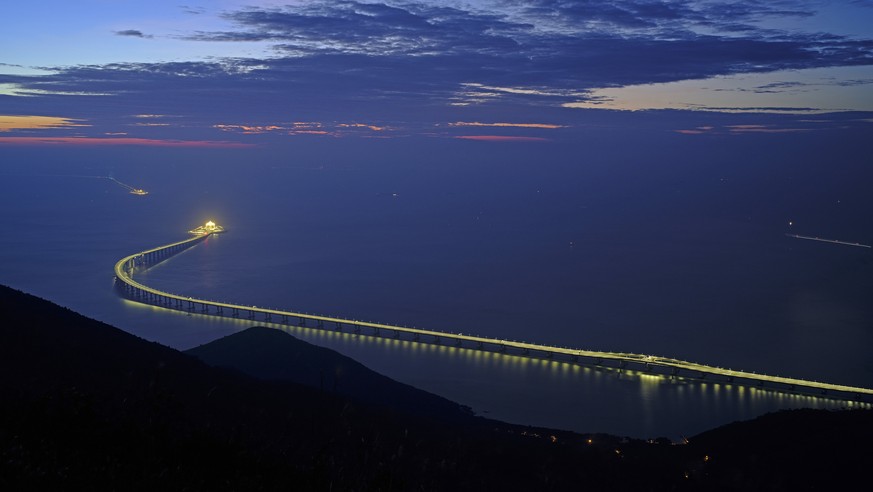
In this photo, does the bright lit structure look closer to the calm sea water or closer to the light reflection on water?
the calm sea water

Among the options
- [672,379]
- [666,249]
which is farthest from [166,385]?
[666,249]

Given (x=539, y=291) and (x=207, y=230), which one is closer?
(x=539, y=291)

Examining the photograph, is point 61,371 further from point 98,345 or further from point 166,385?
point 98,345

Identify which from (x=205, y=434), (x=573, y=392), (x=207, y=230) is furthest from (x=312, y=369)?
(x=207, y=230)

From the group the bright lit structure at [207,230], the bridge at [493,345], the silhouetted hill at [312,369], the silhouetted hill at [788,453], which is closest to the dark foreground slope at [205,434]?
the silhouetted hill at [788,453]

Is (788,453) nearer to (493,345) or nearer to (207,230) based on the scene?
(493,345)

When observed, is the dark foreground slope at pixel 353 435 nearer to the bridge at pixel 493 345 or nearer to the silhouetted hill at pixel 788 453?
the silhouetted hill at pixel 788 453
